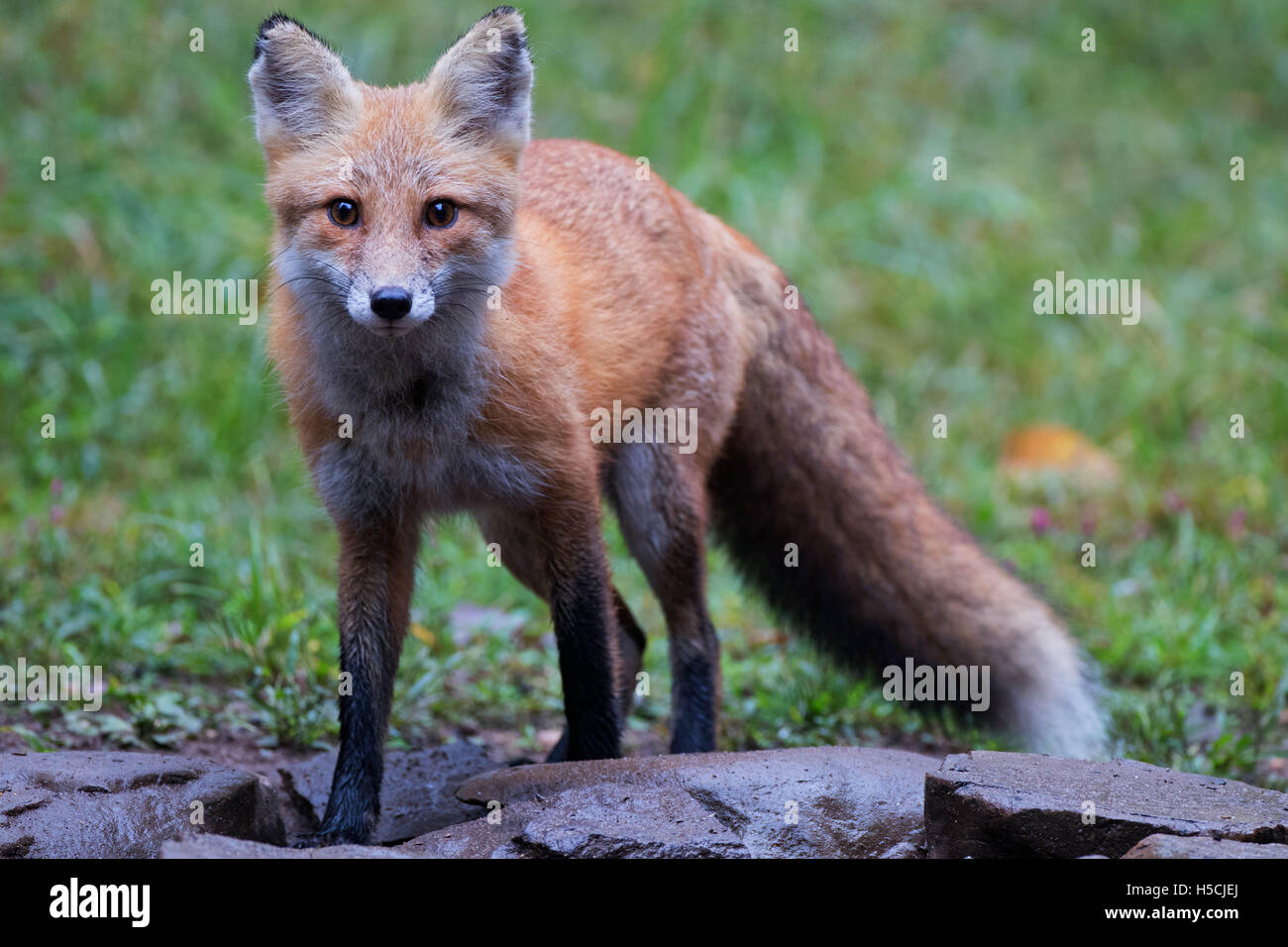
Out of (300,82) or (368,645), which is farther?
(368,645)

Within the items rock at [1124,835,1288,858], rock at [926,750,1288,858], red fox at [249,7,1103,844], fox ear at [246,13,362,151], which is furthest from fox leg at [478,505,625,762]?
rock at [1124,835,1288,858]

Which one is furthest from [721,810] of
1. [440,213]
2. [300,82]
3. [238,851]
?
[300,82]

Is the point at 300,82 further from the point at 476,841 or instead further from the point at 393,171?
the point at 476,841

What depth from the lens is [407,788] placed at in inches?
191

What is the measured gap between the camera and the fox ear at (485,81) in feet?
13.8

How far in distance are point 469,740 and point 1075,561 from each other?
158 inches

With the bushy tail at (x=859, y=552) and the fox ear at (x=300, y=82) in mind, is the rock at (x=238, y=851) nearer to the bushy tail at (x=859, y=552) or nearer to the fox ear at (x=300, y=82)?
the fox ear at (x=300, y=82)

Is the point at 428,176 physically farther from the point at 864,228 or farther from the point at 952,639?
the point at 864,228

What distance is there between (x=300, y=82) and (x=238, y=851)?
2292 millimetres

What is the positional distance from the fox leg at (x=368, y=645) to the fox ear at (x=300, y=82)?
1264mm

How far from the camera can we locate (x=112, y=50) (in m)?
10.3
